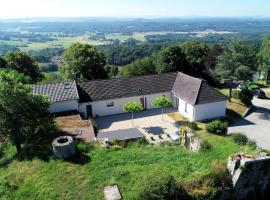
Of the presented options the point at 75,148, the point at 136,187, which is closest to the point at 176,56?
the point at 75,148

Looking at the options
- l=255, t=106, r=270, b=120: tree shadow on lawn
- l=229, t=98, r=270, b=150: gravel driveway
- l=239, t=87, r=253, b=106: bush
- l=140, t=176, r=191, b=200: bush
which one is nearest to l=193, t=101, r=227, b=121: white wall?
l=229, t=98, r=270, b=150: gravel driveway

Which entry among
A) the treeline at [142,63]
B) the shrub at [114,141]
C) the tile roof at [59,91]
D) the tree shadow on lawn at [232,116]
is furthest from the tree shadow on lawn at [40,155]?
the treeline at [142,63]

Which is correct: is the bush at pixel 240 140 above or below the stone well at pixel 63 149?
below

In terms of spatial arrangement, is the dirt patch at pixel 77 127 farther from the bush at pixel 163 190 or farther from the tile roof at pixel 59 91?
the bush at pixel 163 190

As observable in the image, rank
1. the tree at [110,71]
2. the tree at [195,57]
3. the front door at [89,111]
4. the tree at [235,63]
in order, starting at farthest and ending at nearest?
1. the tree at [110,71]
2. the tree at [195,57]
3. the tree at [235,63]
4. the front door at [89,111]

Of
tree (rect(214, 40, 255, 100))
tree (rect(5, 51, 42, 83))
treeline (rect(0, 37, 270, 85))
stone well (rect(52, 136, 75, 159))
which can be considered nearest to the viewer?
stone well (rect(52, 136, 75, 159))

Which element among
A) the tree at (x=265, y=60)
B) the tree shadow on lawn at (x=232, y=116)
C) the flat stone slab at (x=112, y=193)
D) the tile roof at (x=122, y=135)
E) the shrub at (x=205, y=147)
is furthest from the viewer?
the tree at (x=265, y=60)

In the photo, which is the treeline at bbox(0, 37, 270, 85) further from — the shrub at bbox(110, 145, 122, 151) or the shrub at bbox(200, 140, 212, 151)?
the shrub at bbox(110, 145, 122, 151)
